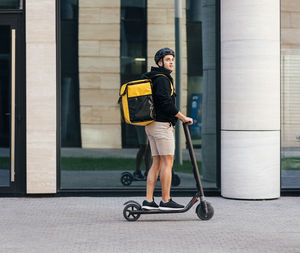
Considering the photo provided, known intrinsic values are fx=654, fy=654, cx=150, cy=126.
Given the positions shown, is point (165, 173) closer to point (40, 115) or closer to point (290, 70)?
point (40, 115)

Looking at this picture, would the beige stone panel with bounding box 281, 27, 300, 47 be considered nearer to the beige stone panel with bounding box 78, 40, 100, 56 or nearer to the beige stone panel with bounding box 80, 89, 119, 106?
the beige stone panel with bounding box 80, 89, 119, 106

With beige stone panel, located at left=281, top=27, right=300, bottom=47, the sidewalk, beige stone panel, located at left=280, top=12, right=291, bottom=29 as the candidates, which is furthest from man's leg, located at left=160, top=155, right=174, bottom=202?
beige stone panel, located at left=280, top=12, right=291, bottom=29

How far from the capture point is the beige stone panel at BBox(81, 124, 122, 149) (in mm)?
9380

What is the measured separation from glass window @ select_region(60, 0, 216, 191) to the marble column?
2.12 ft

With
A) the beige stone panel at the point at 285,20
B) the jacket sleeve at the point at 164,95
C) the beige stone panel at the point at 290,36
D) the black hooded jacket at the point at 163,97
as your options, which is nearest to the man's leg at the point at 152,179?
the black hooded jacket at the point at 163,97

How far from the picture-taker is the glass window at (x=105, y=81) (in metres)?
9.36

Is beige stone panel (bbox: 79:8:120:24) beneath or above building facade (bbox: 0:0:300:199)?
above

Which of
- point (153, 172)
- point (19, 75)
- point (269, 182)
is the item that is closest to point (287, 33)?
point (269, 182)

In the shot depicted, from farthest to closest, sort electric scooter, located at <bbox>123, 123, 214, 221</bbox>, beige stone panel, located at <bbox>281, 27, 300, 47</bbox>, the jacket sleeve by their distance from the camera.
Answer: beige stone panel, located at <bbox>281, 27, 300, 47</bbox> → electric scooter, located at <bbox>123, 123, 214, 221</bbox> → the jacket sleeve

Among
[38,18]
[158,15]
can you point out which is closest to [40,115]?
[38,18]

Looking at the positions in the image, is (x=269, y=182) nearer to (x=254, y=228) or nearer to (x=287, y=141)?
(x=287, y=141)

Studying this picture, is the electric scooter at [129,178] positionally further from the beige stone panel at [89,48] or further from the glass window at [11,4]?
the glass window at [11,4]

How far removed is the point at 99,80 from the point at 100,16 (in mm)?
917

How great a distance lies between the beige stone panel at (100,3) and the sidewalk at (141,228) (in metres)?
2.78
